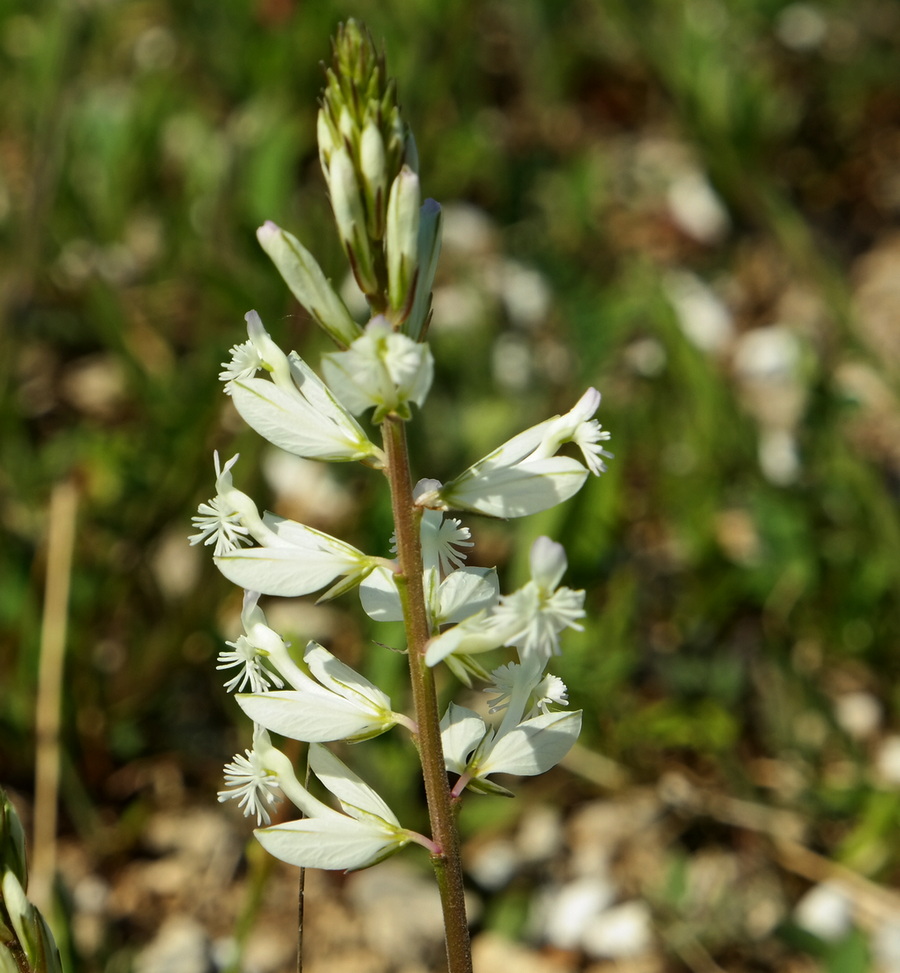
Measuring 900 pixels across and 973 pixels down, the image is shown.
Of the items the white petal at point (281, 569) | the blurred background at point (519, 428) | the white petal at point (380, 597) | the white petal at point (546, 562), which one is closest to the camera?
the white petal at point (546, 562)

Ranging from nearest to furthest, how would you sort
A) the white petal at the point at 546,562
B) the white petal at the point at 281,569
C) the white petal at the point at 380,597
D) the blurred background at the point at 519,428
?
the white petal at the point at 546,562 → the white petal at the point at 281,569 → the white petal at the point at 380,597 → the blurred background at the point at 519,428

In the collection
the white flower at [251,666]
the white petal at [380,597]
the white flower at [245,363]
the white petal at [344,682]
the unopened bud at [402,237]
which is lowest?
the white petal at [344,682]

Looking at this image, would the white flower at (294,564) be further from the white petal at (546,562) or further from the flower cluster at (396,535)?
the white petal at (546,562)

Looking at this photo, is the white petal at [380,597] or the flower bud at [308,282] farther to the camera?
the white petal at [380,597]

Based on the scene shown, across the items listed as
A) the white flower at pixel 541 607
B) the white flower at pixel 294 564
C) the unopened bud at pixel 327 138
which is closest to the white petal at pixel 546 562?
the white flower at pixel 541 607

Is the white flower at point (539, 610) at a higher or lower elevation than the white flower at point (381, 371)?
lower

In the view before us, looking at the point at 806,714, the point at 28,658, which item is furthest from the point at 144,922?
the point at 806,714
